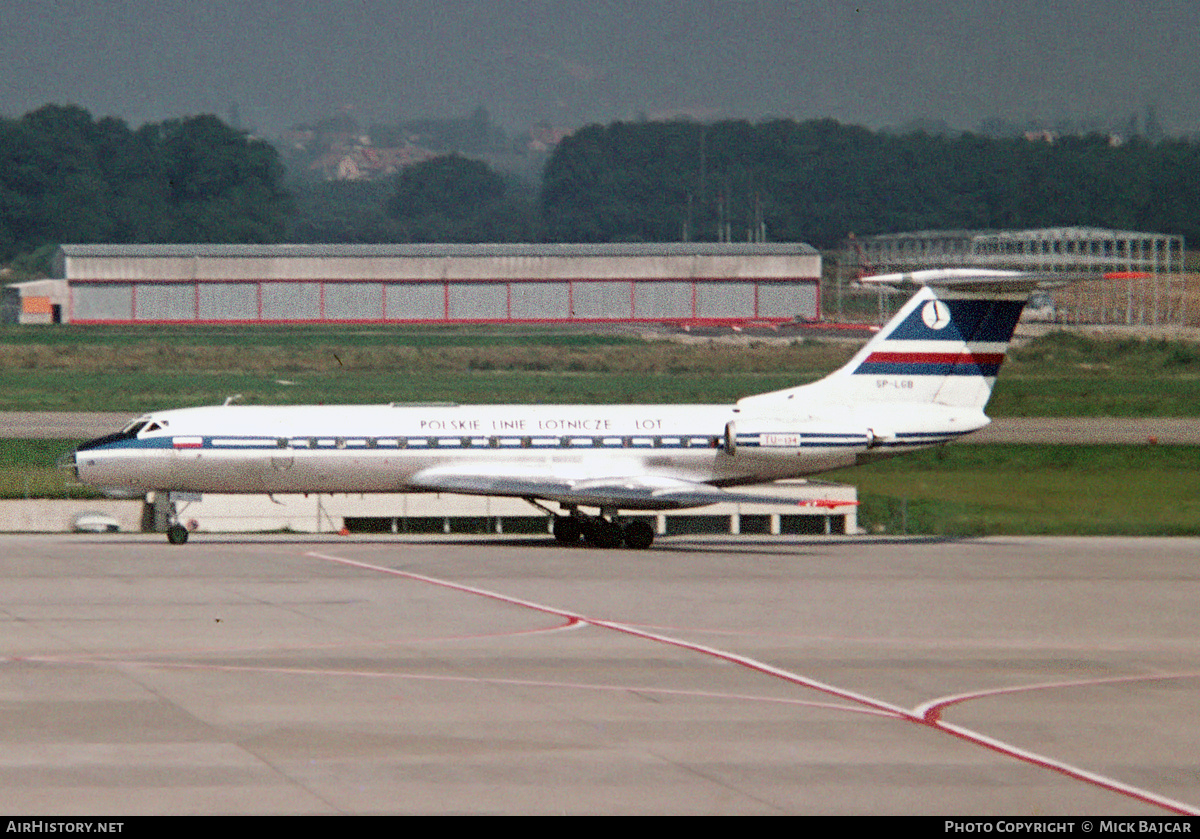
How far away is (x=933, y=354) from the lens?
3838cm

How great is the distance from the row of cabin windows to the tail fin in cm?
198

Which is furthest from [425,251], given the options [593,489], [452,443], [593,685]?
[593,685]

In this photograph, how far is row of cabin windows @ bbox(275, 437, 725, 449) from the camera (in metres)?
37.0

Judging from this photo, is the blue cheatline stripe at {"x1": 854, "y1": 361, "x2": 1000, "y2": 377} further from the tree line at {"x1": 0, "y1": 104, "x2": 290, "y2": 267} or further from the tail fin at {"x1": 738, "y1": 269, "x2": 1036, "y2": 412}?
the tree line at {"x1": 0, "y1": 104, "x2": 290, "y2": 267}

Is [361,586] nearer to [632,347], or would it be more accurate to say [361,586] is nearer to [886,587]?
[886,587]

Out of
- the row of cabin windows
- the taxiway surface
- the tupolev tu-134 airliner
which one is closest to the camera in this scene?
the taxiway surface

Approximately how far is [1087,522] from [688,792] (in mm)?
28850

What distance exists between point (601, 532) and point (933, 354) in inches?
346

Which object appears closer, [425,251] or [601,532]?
[601,532]

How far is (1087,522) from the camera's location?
4050 cm

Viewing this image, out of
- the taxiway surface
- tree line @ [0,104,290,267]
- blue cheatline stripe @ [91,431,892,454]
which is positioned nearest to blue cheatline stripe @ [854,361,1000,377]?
blue cheatline stripe @ [91,431,892,454]

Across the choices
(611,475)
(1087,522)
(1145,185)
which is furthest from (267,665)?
(1145,185)

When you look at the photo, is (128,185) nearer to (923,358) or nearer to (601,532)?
(601,532)

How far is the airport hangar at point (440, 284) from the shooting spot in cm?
9812
